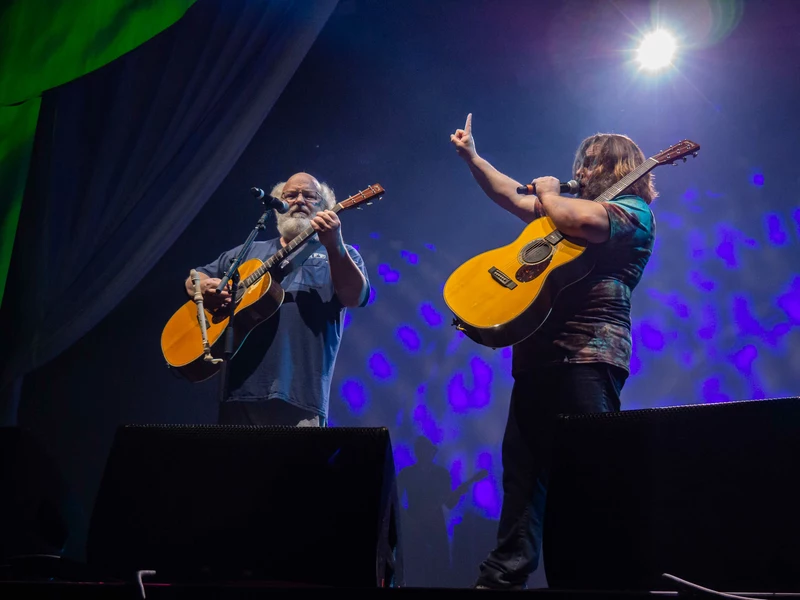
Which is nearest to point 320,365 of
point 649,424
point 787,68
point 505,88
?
point 649,424

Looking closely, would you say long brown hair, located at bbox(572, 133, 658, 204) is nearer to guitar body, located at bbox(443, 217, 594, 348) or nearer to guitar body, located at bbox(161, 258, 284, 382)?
guitar body, located at bbox(443, 217, 594, 348)

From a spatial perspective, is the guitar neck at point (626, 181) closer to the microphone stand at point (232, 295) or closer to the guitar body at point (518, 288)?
the guitar body at point (518, 288)

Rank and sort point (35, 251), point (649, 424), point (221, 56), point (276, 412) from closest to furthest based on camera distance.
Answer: point (649, 424)
point (276, 412)
point (35, 251)
point (221, 56)

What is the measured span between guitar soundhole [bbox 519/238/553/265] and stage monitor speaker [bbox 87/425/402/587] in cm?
114

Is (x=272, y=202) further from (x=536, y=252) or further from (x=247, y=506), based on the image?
(x=247, y=506)

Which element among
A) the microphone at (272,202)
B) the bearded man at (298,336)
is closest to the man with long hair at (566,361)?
the bearded man at (298,336)

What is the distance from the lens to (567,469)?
4.63 feet

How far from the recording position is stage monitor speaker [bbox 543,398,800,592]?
1.25m

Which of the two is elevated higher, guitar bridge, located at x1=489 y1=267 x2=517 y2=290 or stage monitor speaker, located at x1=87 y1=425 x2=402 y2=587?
guitar bridge, located at x1=489 y1=267 x2=517 y2=290

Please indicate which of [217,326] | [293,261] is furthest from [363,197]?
[217,326]

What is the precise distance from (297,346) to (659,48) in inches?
117

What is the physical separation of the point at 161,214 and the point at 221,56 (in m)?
0.97

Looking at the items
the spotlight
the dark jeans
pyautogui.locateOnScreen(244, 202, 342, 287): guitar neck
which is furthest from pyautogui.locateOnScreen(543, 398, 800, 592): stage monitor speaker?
the spotlight

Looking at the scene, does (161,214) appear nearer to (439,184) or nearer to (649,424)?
(439,184)
